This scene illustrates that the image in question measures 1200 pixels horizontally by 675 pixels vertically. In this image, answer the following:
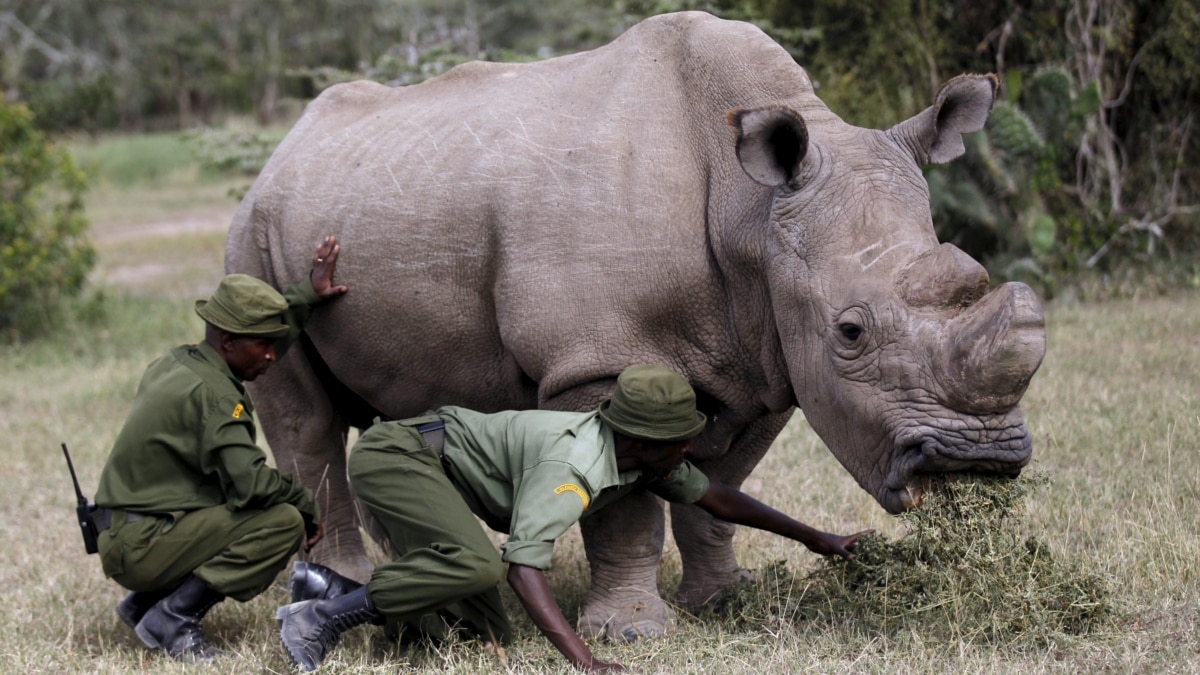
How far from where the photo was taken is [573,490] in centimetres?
452

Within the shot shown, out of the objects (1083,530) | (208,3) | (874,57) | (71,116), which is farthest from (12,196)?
(208,3)

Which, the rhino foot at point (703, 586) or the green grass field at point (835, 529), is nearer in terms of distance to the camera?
the green grass field at point (835, 529)

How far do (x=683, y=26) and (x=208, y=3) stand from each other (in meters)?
35.5

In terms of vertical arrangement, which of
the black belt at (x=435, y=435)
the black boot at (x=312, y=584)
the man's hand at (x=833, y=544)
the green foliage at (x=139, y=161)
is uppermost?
the black belt at (x=435, y=435)

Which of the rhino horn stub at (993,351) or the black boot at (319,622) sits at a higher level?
the rhino horn stub at (993,351)

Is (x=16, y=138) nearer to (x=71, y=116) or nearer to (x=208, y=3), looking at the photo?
(x=71, y=116)

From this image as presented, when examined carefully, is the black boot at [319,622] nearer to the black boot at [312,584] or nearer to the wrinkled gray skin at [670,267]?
the black boot at [312,584]

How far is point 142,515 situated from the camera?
17.2 feet

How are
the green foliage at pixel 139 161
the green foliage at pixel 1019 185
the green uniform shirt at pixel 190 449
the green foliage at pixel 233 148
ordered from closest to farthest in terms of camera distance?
the green uniform shirt at pixel 190 449
the green foliage at pixel 1019 185
the green foliage at pixel 233 148
the green foliage at pixel 139 161

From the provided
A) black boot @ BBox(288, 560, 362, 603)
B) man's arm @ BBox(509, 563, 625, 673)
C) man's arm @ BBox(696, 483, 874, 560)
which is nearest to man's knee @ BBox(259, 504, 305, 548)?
black boot @ BBox(288, 560, 362, 603)

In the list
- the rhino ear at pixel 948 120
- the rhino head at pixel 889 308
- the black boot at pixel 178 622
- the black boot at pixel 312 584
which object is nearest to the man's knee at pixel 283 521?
the black boot at pixel 312 584

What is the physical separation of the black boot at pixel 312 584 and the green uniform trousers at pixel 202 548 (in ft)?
0.34

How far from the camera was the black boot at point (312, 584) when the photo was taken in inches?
208

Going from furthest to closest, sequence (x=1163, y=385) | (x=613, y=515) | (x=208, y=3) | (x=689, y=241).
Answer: (x=208, y=3)
(x=1163, y=385)
(x=613, y=515)
(x=689, y=241)
